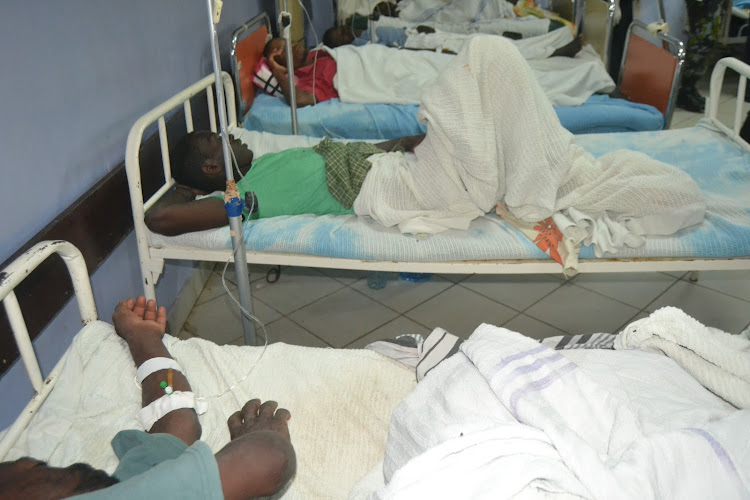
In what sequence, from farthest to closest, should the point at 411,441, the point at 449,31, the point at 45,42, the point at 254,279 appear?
the point at 449,31 < the point at 254,279 < the point at 45,42 < the point at 411,441

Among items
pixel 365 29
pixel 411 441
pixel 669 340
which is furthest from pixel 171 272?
pixel 365 29

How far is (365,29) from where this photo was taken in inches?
191

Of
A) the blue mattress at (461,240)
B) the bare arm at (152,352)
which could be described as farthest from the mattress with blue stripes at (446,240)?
the bare arm at (152,352)

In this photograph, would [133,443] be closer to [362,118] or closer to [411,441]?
[411,441]

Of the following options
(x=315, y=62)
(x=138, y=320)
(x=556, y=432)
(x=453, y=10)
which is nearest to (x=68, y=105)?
(x=138, y=320)

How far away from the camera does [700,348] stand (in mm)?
1130

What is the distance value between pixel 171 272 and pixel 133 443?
135cm

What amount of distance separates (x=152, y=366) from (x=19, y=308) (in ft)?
0.97

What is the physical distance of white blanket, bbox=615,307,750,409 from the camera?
42.5 inches

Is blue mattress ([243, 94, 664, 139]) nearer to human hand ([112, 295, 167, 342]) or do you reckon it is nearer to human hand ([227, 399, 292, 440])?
human hand ([112, 295, 167, 342])

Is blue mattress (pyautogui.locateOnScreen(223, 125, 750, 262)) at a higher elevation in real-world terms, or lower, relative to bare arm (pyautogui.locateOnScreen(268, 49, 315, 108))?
lower

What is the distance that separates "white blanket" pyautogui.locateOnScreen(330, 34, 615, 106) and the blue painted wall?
1.22 meters

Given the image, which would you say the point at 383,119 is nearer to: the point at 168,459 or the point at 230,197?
the point at 230,197

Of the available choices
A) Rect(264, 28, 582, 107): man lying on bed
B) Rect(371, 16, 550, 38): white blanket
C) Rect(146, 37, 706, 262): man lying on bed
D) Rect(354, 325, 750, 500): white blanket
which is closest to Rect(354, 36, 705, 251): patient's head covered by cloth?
Rect(146, 37, 706, 262): man lying on bed
